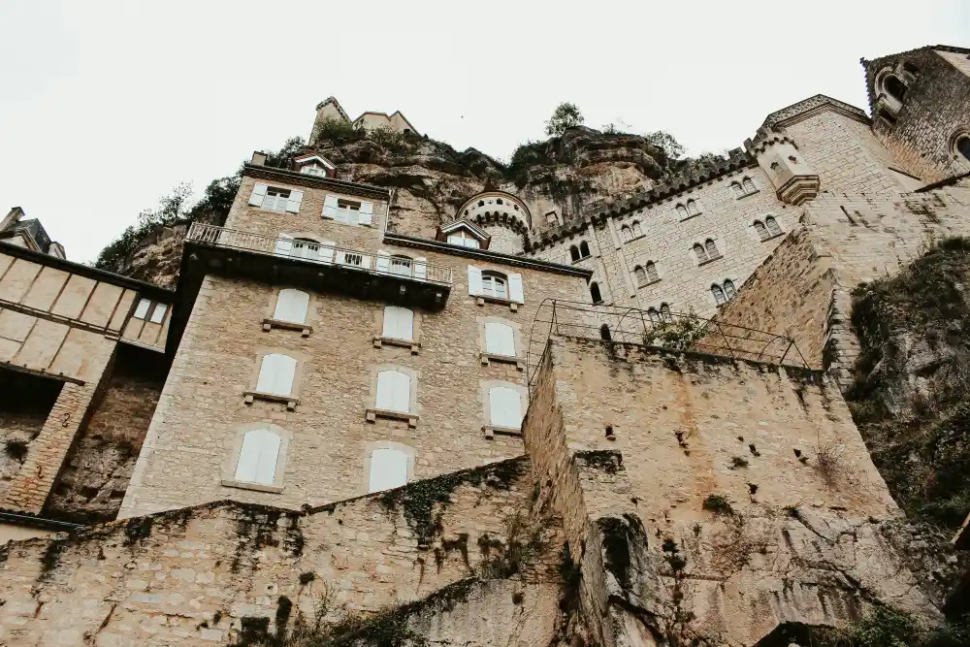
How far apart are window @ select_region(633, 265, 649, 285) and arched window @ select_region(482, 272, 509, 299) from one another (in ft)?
47.8

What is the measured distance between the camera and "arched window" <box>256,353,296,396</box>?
17.5 metres

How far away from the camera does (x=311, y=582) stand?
32.3ft

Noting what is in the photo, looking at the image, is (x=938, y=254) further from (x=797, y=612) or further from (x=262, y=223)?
(x=262, y=223)

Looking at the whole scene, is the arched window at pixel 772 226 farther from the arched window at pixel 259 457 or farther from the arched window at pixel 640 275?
the arched window at pixel 259 457

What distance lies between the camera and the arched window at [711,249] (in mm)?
35625

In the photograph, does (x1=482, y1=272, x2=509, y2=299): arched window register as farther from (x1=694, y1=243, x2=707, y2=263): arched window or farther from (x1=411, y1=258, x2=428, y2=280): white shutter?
(x1=694, y1=243, x2=707, y2=263): arched window

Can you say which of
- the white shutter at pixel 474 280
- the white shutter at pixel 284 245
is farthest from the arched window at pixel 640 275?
the white shutter at pixel 284 245

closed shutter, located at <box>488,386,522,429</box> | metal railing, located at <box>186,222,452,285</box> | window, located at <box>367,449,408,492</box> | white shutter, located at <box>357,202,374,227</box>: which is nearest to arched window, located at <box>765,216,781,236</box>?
metal railing, located at <box>186,222,452,285</box>

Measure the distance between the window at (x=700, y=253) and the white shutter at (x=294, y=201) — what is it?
65.2ft

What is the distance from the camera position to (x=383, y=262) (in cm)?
2227

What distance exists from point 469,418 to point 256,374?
5155 mm

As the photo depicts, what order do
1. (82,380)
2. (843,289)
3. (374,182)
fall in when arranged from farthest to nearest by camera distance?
(374,182) → (82,380) → (843,289)

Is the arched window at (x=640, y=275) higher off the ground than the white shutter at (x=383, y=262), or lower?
higher

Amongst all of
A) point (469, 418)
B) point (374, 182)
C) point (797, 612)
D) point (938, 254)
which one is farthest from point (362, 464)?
point (374, 182)
